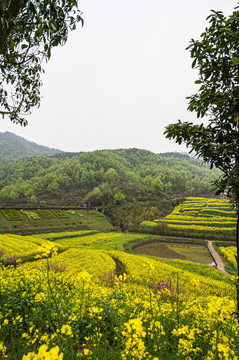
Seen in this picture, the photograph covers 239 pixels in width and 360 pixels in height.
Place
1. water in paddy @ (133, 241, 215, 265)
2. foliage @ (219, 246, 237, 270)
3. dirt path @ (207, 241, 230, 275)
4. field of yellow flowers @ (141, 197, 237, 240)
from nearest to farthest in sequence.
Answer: dirt path @ (207, 241, 230, 275)
foliage @ (219, 246, 237, 270)
water in paddy @ (133, 241, 215, 265)
field of yellow flowers @ (141, 197, 237, 240)

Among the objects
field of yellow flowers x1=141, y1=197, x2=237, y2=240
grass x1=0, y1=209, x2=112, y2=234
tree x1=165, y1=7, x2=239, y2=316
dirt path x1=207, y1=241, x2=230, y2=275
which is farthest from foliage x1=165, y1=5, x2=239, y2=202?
grass x1=0, y1=209, x2=112, y2=234

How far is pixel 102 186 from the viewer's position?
8725cm

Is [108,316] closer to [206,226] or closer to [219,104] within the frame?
[219,104]

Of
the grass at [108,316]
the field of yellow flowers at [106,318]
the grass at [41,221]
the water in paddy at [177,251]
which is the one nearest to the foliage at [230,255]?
the water in paddy at [177,251]

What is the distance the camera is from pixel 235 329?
3004 mm

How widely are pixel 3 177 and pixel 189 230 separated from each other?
327 ft

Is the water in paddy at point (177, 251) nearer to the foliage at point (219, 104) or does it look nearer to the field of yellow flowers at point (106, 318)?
the field of yellow flowers at point (106, 318)

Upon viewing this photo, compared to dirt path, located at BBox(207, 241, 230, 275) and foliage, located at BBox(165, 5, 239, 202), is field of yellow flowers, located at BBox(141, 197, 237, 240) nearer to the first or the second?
dirt path, located at BBox(207, 241, 230, 275)

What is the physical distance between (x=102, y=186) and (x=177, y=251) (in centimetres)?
6346

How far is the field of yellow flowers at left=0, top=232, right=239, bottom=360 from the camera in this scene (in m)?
2.07

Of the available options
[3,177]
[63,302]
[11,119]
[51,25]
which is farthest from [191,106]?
[3,177]

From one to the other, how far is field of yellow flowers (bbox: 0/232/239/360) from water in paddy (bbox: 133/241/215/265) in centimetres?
1022

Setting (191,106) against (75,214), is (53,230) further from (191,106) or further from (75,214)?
(191,106)

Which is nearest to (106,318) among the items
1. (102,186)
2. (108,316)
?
(108,316)
